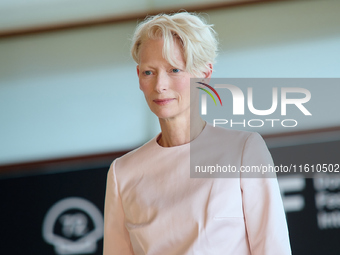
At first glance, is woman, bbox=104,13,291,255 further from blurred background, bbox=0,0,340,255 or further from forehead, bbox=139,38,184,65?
blurred background, bbox=0,0,340,255

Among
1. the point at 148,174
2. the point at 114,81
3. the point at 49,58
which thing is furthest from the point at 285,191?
the point at 49,58

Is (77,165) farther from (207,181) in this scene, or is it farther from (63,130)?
(207,181)

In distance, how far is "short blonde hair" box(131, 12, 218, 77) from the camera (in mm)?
1355

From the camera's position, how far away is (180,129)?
144cm

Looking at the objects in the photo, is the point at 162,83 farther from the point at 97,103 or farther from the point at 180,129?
the point at 97,103

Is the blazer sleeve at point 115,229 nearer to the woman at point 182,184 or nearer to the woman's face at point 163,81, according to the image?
the woman at point 182,184

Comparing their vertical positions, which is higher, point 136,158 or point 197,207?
point 136,158

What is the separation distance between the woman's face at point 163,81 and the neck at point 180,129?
4 centimetres

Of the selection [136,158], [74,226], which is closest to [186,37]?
[136,158]

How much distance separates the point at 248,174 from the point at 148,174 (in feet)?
1.10

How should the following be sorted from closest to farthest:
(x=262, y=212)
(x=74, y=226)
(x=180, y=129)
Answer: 1. (x=262, y=212)
2. (x=180, y=129)
3. (x=74, y=226)

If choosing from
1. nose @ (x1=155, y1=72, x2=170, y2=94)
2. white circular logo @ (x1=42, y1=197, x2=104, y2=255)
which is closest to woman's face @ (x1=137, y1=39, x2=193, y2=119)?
nose @ (x1=155, y1=72, x2=170, y2=94)

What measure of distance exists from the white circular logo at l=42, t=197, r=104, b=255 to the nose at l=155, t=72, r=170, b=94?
6.36 ft

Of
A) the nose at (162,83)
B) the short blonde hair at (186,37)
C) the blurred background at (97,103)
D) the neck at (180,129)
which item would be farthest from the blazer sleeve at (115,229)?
the blurred background at (97,103)
